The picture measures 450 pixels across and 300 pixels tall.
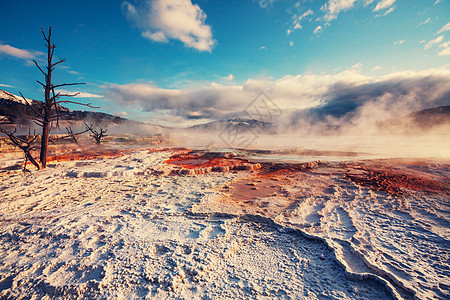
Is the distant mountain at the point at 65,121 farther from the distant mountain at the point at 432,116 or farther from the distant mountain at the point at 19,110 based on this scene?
the distant mountain at the point at 432,116

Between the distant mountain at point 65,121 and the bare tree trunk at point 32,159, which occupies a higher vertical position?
the distant mountain at point 65,121

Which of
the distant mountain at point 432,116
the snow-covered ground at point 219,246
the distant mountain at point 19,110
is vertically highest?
the distant mountain at point 432,116

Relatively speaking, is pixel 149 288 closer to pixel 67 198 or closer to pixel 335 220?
pixel 335 220

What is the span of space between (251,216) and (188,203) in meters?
1.54

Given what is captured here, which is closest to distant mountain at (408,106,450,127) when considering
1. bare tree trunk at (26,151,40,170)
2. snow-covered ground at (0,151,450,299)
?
snow-covered ground at (0,151,450,299)

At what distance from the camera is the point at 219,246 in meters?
2.53

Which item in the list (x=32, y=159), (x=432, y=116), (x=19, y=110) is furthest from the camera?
(x=432, y=116)

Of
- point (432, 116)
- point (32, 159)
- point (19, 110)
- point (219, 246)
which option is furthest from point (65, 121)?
point (432, 116)

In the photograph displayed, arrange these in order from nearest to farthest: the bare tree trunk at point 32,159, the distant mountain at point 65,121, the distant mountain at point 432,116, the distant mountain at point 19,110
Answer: the distant mountain at point 19,110 → the bare tree trunk at point 32,159 → the distant mountain at point 65,121 → the distant mountain at point 432,116

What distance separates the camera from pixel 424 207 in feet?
13.0

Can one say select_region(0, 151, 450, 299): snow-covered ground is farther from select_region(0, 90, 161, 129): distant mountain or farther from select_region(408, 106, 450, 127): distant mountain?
select_region(408, 106, 450, 127): distant mountain

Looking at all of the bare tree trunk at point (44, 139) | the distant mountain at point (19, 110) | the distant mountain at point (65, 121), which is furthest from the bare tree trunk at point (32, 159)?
the distant mountain at point (65, 121)

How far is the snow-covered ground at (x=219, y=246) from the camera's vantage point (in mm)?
1863

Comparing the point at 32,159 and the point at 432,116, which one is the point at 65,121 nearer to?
the point at 32,159
